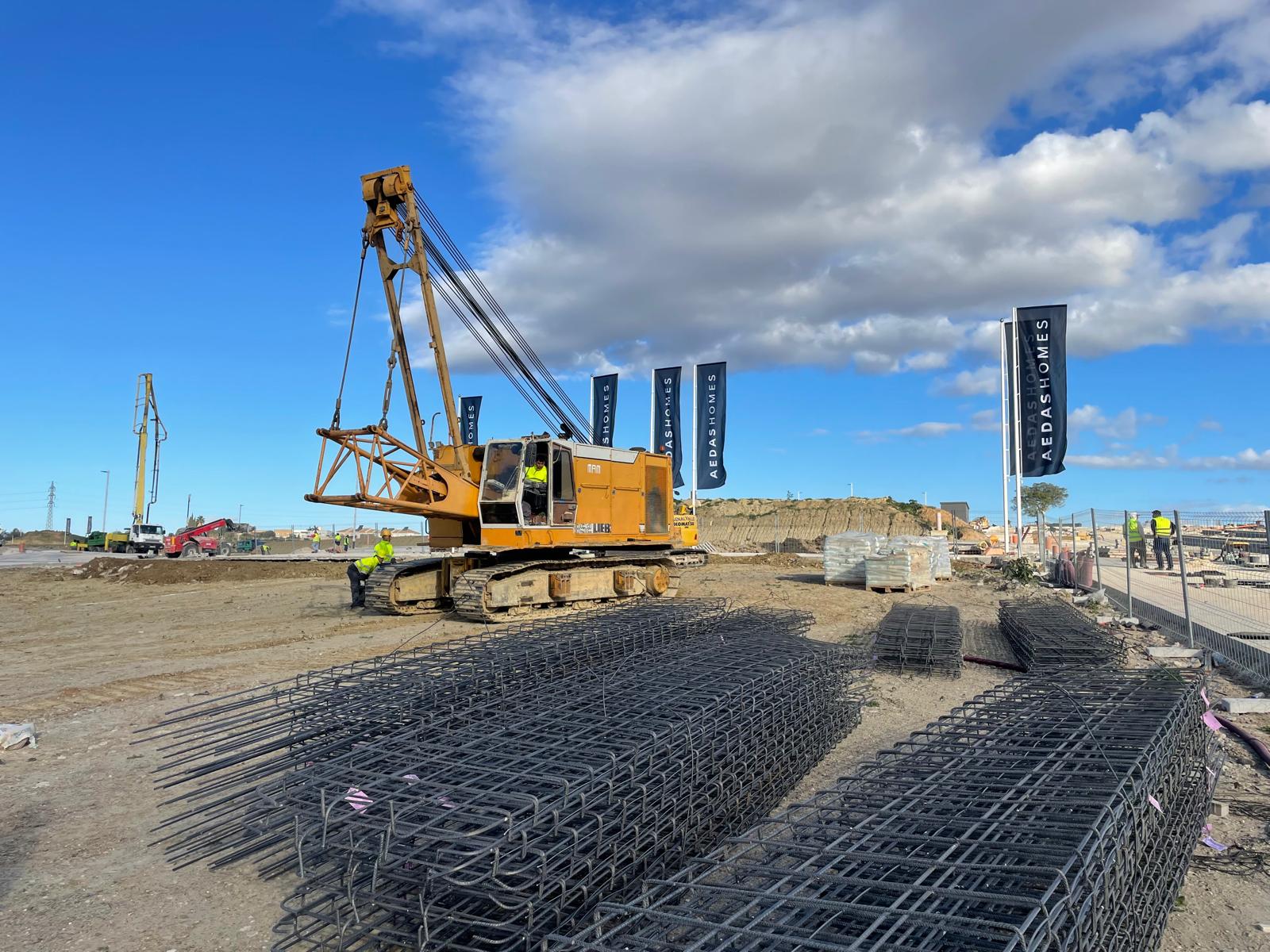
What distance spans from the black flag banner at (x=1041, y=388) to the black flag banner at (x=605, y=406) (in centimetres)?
1374

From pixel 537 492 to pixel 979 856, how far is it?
12.3m

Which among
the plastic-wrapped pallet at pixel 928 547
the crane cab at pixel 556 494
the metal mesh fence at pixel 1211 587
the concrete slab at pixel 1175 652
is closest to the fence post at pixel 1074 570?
the metal mesh fence at pixel 1211 587

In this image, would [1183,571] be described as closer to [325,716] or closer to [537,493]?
[537,493]

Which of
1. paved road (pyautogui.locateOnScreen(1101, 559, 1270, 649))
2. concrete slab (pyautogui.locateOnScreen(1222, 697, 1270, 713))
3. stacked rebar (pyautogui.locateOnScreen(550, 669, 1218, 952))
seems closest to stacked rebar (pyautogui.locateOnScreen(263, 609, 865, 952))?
stacked rebar (pyautogui.locateOnScreen(550, 669, 1218, 952))

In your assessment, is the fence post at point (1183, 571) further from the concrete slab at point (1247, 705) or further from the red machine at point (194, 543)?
the red machine at point (194, 543)

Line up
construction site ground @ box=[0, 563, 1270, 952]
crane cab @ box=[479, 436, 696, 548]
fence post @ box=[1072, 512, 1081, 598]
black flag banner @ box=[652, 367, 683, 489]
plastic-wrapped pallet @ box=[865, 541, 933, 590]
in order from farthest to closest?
black flag banner @ box=[652, 367, 683, 489] < plastic-wrapped pallet @ box=[865, 541, 933, 590] < fence post @ box=[1072, 512, 1081, 598] < crane cab @ box=[479, 436, 696, 548] < construction site ground @ box=[0, 563, 1270, 952]

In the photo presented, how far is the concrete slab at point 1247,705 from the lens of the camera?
303 inches

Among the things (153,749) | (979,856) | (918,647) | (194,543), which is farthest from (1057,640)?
(194,543)

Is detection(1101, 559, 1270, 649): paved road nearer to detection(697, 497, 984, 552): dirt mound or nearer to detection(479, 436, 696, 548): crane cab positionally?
detection(479, 436, 696, 548): crane cab

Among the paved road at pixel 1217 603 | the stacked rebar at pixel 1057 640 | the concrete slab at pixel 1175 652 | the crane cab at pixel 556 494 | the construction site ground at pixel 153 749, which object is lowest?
the construction site ground at pixel 153 749

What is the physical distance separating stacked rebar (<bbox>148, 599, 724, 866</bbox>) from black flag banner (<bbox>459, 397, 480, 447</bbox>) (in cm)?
2365

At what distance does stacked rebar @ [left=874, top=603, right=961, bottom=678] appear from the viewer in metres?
9.84

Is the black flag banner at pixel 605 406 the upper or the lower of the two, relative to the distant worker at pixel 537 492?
upper

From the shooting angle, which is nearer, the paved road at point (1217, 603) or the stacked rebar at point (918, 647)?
the stacked rebar at point (918, 647)
